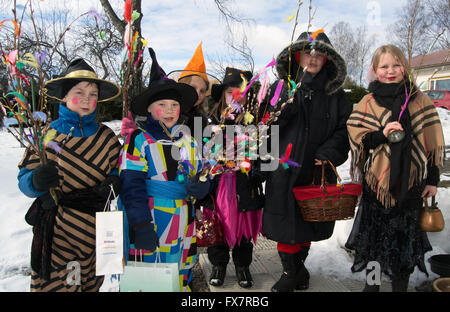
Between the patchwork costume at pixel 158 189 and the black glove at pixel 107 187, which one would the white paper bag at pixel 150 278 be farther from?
the black glove at pixel 107 187

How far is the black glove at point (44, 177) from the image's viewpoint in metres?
1.79

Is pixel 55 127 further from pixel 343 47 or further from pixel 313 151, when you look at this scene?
pixel 343 47

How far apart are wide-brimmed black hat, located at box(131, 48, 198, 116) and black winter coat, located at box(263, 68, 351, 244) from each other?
33.2 inches

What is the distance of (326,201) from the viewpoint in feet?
7.73

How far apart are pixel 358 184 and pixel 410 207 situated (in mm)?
392

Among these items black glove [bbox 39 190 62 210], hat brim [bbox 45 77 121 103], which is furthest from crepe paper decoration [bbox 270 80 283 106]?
black glove [bbox 39 190 62 210]

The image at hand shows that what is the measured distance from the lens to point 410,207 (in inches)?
94.2

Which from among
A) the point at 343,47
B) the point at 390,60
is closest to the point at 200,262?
the point at 390,60

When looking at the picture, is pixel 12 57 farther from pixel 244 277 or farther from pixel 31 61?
pixel 244 277

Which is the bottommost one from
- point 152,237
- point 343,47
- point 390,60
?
point 152,237

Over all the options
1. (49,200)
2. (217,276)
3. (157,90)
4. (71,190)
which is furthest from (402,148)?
(49,200)

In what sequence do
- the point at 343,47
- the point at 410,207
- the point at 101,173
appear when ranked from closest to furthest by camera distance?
the point at 101,173, the point at 410,207, the point at 343,47

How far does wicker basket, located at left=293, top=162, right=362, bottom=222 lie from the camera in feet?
7.72

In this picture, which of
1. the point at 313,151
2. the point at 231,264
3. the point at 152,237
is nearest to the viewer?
the point at 152,237
